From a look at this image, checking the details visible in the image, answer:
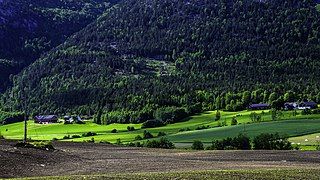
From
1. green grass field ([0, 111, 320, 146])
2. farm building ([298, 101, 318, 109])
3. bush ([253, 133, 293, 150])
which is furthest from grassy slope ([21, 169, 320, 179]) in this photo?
farm building ([298, 101, 318, 109])

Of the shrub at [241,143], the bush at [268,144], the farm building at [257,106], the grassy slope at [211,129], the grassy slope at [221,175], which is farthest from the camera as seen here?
the farm building at [257,106]

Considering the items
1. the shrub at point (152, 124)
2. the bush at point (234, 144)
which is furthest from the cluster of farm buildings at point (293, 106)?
the bush at point (234, 144)

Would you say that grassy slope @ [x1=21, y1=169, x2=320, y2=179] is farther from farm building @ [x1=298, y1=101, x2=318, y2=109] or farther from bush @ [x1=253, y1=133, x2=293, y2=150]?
farm building @ [x1=298, y1=101, x2=318, y2=109]

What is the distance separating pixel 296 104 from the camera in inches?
7525

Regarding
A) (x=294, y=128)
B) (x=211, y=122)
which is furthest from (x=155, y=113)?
(x=294, y=128)

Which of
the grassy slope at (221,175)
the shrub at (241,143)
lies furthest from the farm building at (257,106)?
the grassy slope at (221,175)

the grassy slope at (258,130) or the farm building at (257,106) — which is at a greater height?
the farm building at (257,106)

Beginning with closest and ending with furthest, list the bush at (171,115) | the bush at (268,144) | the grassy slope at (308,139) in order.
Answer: the bush at (268,144) → the grassy slope at (308,139) → the bush at (171,115)

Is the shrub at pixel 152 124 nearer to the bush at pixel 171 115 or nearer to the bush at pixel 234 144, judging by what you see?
the bush at pixel 171 115

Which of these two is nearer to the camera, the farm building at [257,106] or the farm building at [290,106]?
the farm building at [290,106]

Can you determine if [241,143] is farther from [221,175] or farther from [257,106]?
[257,106]

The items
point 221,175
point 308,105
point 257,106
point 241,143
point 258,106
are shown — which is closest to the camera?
point 221,175

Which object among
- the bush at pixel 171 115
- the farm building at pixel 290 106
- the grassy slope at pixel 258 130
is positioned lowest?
the grassy slope at pixel 258 130

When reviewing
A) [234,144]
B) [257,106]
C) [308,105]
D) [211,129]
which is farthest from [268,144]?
[257,106]
